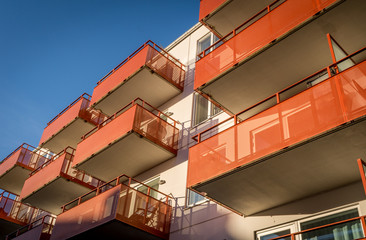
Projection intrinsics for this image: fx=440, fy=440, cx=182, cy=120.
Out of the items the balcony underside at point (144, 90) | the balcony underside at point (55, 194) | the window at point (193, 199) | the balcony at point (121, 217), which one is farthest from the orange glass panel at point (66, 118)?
the window at point (193, 199)

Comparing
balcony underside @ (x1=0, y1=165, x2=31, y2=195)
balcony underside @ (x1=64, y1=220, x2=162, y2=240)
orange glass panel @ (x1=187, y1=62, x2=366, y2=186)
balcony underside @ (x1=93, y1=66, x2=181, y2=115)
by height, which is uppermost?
balcony underside @ (x1=93, y1=66, x2=181, y2=115)

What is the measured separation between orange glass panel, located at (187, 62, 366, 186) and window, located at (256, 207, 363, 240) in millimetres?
2015

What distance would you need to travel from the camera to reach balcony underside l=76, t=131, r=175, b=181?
A: 16.5 m

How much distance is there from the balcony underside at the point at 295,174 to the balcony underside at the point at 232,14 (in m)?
7.33

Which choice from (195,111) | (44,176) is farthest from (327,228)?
(44,176)

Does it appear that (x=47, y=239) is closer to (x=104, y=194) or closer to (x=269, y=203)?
(x=104, y=194)

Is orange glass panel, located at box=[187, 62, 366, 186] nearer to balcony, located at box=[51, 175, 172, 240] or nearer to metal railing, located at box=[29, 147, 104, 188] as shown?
balcony, located at box=[51, 175, 172, 240]

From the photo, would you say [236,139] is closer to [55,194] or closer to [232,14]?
[232,14]

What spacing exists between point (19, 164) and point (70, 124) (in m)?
4.75

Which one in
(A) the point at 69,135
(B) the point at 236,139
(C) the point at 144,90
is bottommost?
(B) the point at 236,139

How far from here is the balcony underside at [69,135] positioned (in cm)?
2269

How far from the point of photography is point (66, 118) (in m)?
23.3

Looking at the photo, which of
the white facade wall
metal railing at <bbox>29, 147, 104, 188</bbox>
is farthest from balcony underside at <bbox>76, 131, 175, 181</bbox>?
metal railing at <bbox>29, 147, 104, 188</bbox>

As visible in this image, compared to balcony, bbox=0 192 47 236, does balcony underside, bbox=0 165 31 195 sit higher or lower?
higher
